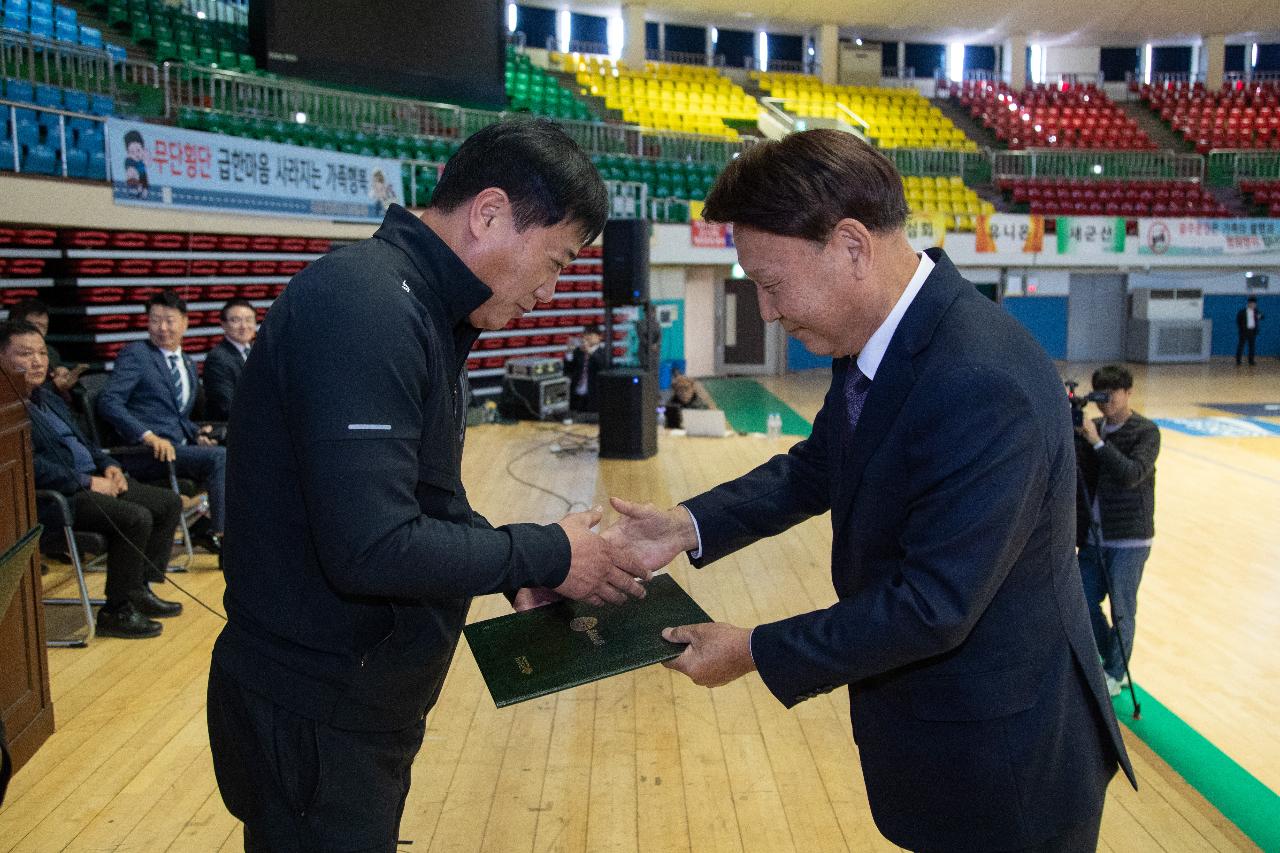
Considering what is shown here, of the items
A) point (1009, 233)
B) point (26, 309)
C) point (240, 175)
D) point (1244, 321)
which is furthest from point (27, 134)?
point (1244, 321)

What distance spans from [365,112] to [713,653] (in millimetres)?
12429

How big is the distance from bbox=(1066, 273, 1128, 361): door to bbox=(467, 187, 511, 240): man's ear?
855 inches

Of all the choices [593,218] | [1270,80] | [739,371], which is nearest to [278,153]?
[593,218]

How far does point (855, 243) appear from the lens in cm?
135

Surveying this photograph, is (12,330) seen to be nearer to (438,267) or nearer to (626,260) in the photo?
(438,267)

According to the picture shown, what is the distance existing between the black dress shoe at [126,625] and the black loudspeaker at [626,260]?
5.87 metres

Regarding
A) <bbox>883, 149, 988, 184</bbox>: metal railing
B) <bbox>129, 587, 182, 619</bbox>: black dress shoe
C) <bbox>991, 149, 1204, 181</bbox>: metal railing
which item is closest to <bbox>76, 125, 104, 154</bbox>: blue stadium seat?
<bbox>129, 587, 182, 619</bbox>: black dress shoe

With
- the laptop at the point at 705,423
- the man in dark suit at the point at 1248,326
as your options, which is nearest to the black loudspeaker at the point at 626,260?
the laptop at the point at 705,423

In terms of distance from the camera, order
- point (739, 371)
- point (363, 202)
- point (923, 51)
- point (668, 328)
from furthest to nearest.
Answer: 1. point (923, 51)
2. point (739, 371)
3. point (668, 328)
4. point (363, 202)

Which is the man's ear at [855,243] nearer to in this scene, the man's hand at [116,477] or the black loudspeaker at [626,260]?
the man's hand at [116,477]

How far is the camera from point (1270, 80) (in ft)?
77.2

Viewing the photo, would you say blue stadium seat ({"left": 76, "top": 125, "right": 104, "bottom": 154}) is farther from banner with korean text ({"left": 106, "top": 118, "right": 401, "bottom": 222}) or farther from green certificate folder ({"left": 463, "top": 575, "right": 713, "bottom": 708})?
green certificate folder ({"left": 463, "top": 575, "right": 713, "bottom": 708})

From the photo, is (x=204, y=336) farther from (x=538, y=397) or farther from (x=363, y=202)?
(x=538, y=397)

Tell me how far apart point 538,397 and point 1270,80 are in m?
21.8
